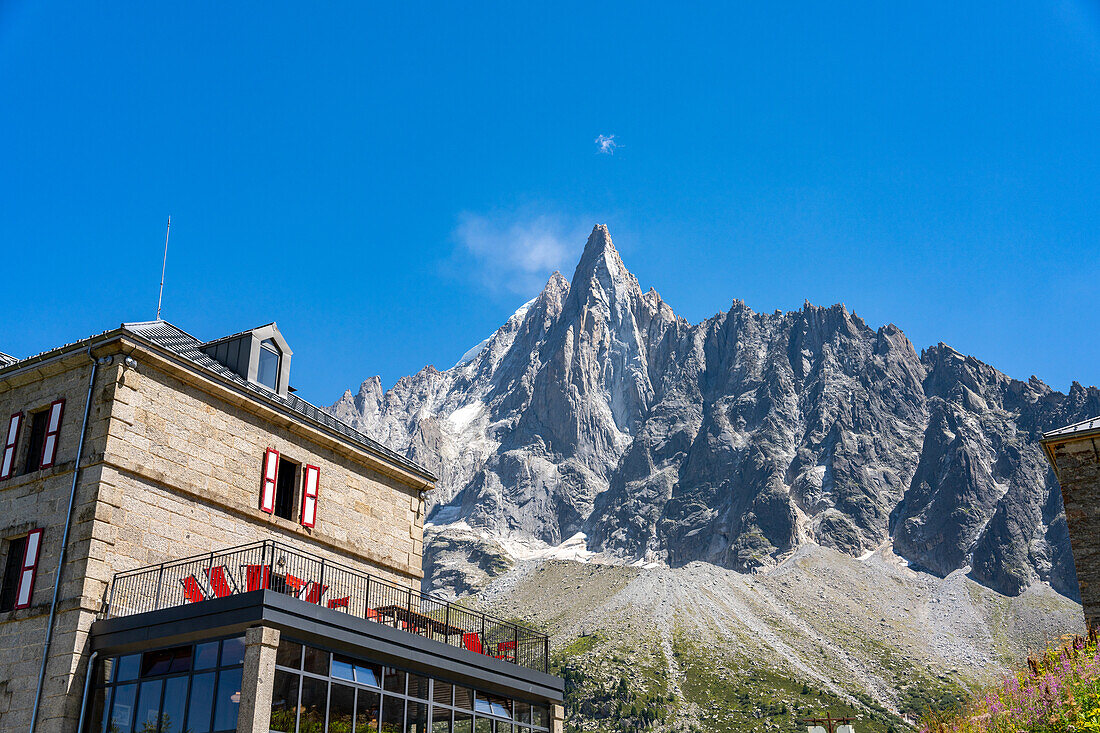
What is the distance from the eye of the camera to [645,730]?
138 meters

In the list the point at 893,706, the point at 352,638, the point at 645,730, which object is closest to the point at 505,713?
the point at 352,638

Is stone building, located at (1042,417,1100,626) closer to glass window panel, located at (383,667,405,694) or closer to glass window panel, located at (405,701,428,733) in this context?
glass window panel, located at (405,701,428,733)

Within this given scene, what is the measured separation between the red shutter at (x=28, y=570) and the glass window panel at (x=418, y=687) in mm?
9616

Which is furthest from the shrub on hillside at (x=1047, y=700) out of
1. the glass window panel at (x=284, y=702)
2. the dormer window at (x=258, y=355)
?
the dormer window at (x=258, y=355)

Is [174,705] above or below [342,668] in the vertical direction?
below

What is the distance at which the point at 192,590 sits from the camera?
22219 mm

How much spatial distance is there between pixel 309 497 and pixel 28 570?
778cm

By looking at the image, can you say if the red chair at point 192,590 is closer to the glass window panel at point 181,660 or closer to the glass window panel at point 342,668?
the glass window panel at point 181,660

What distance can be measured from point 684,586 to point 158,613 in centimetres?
18531

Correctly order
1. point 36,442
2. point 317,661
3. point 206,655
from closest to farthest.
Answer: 1. point 206,655
2. point 317,661
3. point 36,442

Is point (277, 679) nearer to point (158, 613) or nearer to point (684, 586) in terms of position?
point (158, 613)

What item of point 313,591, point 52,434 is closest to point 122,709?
point 313,591

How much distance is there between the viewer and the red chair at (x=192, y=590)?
72.3ft

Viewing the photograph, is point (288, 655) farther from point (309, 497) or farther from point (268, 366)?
point (268, 366)
